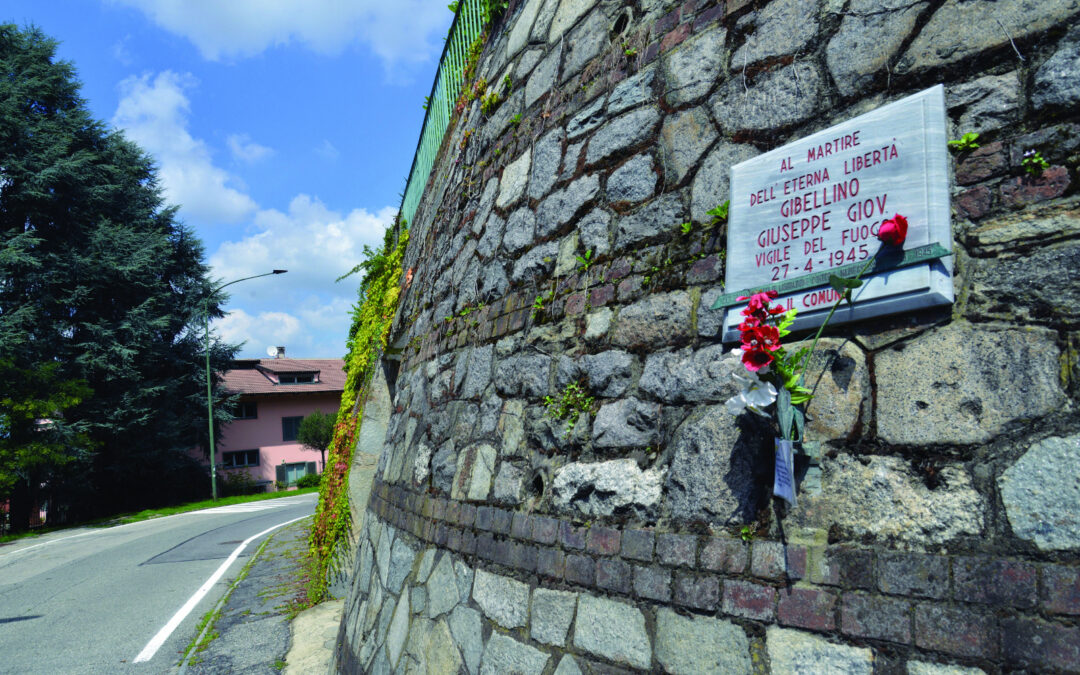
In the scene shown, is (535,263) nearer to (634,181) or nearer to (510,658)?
(634,181)

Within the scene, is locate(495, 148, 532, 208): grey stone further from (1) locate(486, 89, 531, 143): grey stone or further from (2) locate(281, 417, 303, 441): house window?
(2) locate(281, 417, 303, 441): house window

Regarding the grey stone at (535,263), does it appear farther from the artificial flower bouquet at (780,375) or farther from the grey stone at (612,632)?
the grey stone at (612,632)

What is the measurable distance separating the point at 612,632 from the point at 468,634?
1.08 m

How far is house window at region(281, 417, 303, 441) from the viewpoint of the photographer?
3891 centimetres

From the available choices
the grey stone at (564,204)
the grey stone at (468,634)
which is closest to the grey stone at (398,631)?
the grey stone at (468,634)

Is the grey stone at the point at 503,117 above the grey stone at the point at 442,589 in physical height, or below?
above

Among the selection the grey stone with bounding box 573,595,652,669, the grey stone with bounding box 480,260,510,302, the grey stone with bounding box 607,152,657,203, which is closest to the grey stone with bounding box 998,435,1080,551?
the grey stone with bounding box 573,595,652,669

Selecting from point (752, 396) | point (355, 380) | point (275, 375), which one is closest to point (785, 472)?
point (752, 396)

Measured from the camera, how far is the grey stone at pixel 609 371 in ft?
9.29

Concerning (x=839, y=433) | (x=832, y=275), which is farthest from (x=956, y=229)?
(x=839, y=433)

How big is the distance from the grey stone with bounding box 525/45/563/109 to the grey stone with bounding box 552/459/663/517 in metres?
2.37

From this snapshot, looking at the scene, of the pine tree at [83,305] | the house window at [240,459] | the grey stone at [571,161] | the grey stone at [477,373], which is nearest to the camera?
the grey stone at [571,161]

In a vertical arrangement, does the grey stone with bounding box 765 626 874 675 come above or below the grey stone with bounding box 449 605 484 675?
above

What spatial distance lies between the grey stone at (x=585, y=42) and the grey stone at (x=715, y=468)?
7.15ft
